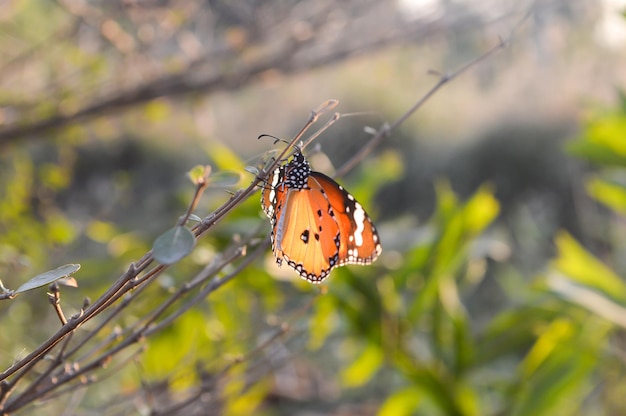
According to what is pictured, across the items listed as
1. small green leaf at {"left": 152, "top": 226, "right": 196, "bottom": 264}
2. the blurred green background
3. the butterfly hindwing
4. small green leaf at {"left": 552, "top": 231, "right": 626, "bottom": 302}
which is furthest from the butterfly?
small green leaf at {"left": 552, "top": 231, "right": 626, "bottom": 302}

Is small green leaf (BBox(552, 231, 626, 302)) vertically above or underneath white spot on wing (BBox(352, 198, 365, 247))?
underneath

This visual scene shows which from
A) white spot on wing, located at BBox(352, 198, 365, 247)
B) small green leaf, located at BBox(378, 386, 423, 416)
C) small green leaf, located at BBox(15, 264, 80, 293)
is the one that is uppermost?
white spot on wing, located at BBox(352, 198, 365, 247)

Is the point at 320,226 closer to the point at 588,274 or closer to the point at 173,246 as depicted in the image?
the point at 173,246

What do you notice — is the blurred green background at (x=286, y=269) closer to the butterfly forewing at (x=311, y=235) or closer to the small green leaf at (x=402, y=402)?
the small green leaf at (x=402, y=402)

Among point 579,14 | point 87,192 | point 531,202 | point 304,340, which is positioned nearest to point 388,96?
point 531,202

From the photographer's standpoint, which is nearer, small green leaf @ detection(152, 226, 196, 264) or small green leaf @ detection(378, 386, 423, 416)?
small green leaf @ detection(152, 226, 196, 264)

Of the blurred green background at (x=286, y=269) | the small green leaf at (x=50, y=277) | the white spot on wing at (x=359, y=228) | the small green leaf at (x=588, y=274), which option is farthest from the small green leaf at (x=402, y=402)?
the small green leaf at (x=50, y=277)

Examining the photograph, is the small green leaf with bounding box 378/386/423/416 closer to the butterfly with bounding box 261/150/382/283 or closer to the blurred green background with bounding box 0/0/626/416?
the blurred green background with bounding box 0/0/626/416
